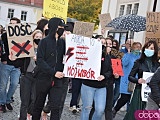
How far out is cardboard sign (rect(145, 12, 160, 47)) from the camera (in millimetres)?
8688

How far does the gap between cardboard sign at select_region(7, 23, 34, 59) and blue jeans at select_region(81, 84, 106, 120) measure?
3.71 ft

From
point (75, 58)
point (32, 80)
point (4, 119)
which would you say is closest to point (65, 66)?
point (75, 58)

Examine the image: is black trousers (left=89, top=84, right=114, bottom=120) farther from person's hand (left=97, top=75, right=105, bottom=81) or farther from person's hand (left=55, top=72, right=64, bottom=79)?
person's hand (left=55, top=72, right=64, bottom=79)

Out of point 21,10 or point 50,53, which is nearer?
point 50,53

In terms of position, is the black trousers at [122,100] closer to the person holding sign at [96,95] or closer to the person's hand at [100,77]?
the person holding sign at [96,95]

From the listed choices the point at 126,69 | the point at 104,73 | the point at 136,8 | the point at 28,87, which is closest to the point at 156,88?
the point at 104,73

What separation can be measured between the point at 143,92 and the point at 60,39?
5.57 ft

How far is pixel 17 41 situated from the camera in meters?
6.41

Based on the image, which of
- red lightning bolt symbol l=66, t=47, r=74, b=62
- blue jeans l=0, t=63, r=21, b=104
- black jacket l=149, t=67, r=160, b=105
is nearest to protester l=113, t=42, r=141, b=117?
blue jeans l=0, t=63, r=21, b=104

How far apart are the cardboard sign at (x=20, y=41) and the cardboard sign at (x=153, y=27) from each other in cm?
333

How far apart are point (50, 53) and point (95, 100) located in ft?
3.87

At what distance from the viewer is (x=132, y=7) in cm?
2269

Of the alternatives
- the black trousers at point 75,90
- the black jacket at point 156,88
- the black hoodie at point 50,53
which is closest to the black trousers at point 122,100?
the black trousers at point 75,90

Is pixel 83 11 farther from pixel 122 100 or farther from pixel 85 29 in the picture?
pixel 122 100
